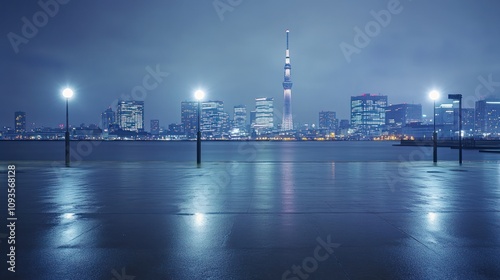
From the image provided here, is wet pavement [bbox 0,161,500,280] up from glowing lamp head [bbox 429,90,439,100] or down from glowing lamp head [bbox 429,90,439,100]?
down

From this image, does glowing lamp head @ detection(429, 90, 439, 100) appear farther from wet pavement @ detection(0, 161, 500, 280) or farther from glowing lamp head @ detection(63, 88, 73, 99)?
glowing lamp head @ detection(63, 88, 73, 99)

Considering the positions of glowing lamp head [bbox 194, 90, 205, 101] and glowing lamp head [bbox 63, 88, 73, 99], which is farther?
glowing lamp head [bbox 194, 90, 205, 101]

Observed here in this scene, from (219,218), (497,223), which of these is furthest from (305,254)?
(497,223)

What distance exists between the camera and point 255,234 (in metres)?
7.86

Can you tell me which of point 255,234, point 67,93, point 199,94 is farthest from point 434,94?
point 67,93

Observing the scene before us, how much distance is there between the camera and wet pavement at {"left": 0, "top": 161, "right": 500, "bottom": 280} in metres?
5.91

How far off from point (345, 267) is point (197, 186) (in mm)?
10401

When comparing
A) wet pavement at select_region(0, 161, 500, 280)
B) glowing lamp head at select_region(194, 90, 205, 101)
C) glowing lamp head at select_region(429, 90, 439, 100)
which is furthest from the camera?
glowing lamp head at select_region(429, 90, 439, 100)

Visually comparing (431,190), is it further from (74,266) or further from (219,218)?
(74,266)

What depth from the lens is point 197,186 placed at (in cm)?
1567

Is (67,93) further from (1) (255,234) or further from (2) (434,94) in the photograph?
(2) (434,94)

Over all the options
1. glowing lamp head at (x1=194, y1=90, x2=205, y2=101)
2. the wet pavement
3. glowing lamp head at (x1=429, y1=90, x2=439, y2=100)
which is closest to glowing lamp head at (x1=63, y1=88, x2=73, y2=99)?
glowing lamp head at (x1=194, y1=90, x2=205, y2=101)

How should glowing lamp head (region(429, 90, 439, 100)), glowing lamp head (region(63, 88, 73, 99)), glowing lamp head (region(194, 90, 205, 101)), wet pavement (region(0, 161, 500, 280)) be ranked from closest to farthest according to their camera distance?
wet pavement (region(0, 161, 500, 280)) → glowing lamp head (region(63, 88, 73, 99)) → glowing lamp head (region(194, 90, 205, 101)) → glowing lamp head (region(429, 90, 439, 100))

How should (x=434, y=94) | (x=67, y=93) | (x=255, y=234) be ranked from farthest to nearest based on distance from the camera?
1. (x=434, y=94)
2. (x=67, y=93)
3. (x=255, y=234)
